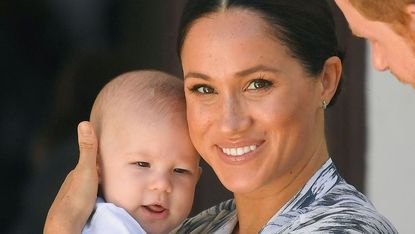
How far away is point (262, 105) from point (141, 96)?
0.39 meters

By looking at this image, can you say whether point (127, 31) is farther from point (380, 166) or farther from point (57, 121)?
point (380, 166)

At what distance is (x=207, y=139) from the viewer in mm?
3195

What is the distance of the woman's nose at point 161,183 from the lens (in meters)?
3.24

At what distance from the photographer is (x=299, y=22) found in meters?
3.16

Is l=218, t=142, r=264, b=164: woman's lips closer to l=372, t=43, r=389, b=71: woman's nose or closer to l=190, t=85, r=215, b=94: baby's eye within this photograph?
l=190, t=85, r=215, b=94: baby's eye

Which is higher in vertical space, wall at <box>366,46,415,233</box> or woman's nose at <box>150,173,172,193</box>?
woman's nose at <box>150,173,172,193</box>

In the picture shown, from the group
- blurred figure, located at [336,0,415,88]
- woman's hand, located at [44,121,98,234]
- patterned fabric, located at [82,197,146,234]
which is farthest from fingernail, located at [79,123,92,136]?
blurred figure, located at [336,0,415,88]

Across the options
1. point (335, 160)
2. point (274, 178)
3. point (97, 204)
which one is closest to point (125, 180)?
point (97, 204)

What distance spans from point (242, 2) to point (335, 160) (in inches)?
75.5

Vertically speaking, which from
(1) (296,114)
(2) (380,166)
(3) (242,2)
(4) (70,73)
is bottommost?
(2) (380,166)

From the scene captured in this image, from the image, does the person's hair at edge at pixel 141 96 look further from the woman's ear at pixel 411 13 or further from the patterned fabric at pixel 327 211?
the woman's ear at pixel 411 13

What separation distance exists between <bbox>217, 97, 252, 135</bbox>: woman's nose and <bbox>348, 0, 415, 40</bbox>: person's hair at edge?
0.73 meters

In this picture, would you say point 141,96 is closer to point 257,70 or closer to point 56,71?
point 257,70

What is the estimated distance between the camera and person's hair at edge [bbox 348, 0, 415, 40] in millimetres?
2312
